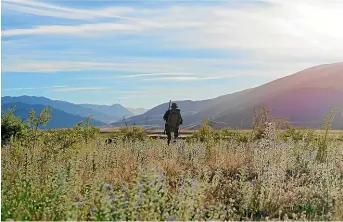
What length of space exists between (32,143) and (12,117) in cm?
880

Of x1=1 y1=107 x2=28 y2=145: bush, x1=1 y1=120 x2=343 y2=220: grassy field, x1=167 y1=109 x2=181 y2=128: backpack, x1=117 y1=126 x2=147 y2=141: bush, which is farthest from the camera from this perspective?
x1=117 y1=126 x2=147 y2=141: bush

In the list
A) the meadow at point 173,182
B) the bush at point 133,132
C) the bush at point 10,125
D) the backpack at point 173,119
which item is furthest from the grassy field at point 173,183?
the bush at point 133,132

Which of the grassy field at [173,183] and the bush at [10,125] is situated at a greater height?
the bush at [10,125]

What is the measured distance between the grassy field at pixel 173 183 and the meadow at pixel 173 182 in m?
0.02

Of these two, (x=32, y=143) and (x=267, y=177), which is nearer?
(x=267, y=177)

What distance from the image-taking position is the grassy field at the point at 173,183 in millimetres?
6324

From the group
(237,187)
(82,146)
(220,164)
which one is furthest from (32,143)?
(237,187)

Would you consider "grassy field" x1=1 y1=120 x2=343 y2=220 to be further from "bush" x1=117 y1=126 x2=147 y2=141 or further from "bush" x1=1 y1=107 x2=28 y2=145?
"bush" x1=117 y1=126 x2=147 y2=141

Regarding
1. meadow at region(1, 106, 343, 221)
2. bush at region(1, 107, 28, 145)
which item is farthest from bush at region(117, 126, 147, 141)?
meadow at region(1, 106, 343, 221)

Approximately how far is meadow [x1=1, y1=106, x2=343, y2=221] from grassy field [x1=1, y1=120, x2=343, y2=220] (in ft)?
0.05

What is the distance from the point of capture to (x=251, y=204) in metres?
8.20

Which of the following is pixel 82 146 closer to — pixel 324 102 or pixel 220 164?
pixel 220 164

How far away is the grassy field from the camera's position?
20.7ft

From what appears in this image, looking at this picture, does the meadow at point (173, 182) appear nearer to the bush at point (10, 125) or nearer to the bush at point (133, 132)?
the bush at point (10, 125)
